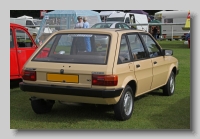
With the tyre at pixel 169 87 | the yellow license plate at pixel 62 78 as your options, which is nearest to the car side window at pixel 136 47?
the yellow license plate at pixel 62 78

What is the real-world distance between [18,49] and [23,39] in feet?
1.70

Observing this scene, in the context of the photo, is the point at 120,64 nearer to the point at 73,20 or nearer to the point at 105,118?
the point at 105,118

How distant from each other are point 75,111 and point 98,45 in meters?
1.50

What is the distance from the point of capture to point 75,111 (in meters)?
7.15

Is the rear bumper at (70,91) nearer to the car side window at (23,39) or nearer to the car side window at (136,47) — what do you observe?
the car side window at (136,47)

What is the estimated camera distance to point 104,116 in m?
6.72

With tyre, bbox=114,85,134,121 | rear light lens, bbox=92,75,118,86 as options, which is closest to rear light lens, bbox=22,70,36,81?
rear light lens, bbox=92,75,118,86

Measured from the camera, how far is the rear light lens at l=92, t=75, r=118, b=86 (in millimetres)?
5823

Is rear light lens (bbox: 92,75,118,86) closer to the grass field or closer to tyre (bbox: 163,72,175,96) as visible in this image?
the grass field

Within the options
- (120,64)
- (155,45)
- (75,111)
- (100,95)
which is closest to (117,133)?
(100,95)

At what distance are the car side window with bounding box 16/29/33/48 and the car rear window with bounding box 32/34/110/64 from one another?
3065 millimetres

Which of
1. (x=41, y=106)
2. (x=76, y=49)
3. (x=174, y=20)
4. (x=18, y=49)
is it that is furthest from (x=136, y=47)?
(x=174, y=20)

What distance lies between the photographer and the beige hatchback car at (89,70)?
5902mm

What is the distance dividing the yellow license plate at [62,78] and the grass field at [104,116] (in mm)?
760
